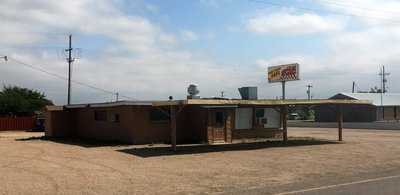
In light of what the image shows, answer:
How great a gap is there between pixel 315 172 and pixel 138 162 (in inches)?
247

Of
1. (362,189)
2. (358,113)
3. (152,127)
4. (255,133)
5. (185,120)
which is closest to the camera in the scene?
(362,189)

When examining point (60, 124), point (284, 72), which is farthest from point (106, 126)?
point (284, 72)

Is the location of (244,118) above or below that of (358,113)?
below

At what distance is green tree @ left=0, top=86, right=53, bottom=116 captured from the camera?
64.2m

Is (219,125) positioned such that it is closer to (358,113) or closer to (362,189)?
(362,189)

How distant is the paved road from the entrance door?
57.7 feet

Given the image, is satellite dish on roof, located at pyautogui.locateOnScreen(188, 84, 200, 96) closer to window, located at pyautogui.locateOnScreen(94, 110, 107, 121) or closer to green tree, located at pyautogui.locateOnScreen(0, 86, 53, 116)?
window, located at pyautogui.locateOnScreen(94, 110, 107, 121)

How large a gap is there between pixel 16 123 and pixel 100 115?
25.3 m

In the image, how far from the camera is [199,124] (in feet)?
107

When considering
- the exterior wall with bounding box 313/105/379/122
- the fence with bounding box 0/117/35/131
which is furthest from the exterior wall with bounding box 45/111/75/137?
the exterior wall with bounding box 313/105/379/122

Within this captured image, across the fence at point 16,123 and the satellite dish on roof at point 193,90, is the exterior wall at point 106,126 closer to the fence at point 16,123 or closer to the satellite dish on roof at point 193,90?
the satellite dish on roof at point 193,90

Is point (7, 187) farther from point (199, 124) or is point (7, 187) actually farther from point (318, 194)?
point (199, 124)

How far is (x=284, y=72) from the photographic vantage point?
7175 cm

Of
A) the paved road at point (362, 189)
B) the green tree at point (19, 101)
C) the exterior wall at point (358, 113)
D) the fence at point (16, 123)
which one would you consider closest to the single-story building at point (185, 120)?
the paved road at point (362, 189)
